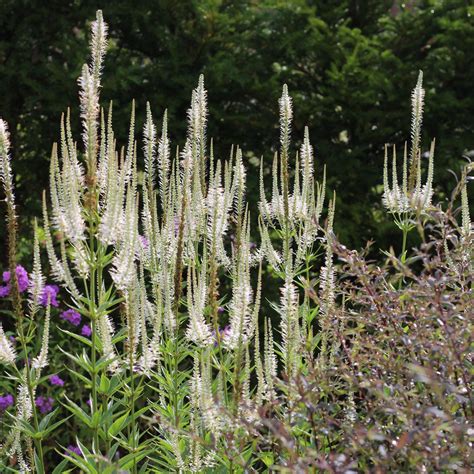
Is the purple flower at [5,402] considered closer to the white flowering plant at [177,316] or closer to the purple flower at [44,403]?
the purple flower at [44,403]

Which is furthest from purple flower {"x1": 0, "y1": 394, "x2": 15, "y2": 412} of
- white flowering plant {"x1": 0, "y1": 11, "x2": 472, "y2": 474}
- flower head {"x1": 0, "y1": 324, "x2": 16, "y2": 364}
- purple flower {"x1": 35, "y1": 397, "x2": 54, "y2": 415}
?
flower head {"x1": 0, "y1": 324, "x2": 16, "y2": 364}

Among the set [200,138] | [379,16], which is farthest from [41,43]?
[200,138]

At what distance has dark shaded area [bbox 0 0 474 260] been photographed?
812 centimetres

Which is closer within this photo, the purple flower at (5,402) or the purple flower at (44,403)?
the purple flower at (5,402)

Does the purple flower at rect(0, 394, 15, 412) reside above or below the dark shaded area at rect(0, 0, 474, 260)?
below

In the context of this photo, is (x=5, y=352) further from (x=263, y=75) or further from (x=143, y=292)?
(x=263, y=75)

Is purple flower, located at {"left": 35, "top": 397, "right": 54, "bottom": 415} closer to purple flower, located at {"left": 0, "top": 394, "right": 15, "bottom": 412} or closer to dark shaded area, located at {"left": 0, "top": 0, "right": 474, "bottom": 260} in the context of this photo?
purple flower, located at {"left": 0, "top": 394, "right": 15, "bottom": 412}

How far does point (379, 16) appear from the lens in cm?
887

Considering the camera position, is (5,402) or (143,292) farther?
(5,402)

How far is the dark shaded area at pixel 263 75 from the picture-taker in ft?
26.6

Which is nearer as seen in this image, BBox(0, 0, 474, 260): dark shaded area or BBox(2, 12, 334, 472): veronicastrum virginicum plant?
BBox(2, 12, 334, 472): veronicastrum virginicum plant

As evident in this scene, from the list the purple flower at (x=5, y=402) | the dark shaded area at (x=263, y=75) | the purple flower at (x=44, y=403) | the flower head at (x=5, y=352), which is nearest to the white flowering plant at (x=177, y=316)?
the flower head at (x=5, y=352)

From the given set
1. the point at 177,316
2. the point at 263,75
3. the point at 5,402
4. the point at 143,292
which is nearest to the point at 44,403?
the point at 5,402

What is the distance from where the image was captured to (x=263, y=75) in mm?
8562
